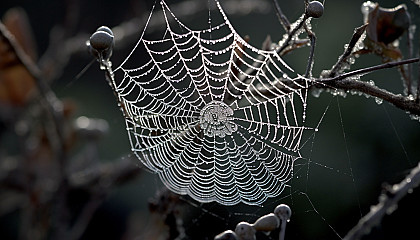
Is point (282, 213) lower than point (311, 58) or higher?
lower

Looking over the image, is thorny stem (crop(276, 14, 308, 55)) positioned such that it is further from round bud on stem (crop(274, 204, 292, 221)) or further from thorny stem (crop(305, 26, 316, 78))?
round bud on stem (crop(274, 204, 292, 221))

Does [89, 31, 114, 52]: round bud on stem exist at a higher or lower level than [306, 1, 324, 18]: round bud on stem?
higher

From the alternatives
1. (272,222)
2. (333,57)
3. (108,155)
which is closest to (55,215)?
(272,222)

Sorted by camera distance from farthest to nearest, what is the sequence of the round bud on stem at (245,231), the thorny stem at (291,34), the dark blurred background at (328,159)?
the dark blurred background at (328,159) < the thorny stem at (291,34) < the round bud on stem at (245,231)

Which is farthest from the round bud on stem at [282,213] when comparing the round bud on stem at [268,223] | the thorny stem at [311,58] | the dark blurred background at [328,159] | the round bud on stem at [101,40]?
the dark blurred background at [328,159]

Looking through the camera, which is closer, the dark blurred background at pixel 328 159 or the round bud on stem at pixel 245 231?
the round bud on stem at pixel 245 231

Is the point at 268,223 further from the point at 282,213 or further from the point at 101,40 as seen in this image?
the point at 101,40

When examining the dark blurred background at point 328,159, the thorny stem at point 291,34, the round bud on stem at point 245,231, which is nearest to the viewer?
the round bud on stem at point 245,231

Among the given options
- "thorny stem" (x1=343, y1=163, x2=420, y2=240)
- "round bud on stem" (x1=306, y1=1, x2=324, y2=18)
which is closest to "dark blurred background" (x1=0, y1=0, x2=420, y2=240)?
"round bud on stem" (x1=306, y1=1, x2=324, y2=18)

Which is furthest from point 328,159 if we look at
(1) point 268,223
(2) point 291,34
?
(1) point 268,223

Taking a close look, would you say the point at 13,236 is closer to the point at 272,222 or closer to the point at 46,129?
the point at 46,129

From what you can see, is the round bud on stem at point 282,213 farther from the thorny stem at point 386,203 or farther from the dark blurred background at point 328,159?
the dark blurred background at point 328,159
